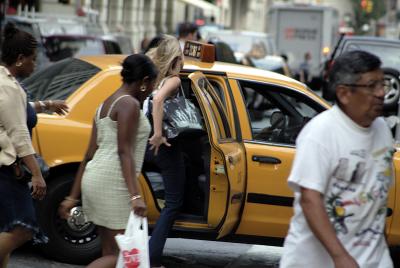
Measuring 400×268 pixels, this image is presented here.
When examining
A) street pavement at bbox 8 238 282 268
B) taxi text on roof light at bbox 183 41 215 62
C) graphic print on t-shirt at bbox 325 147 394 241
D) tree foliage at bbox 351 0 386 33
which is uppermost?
taxi text on roof light at bbox 183 41 215 62

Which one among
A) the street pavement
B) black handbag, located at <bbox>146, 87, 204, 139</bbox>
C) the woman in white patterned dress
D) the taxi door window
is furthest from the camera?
the street pavement

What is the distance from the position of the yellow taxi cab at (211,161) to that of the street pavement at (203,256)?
0.76ft

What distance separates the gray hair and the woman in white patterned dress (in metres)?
1.44

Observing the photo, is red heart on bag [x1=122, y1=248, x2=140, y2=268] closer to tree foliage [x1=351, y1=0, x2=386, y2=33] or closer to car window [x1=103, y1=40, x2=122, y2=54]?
car window [x1=103, y1=40, x2=122, y2=54]

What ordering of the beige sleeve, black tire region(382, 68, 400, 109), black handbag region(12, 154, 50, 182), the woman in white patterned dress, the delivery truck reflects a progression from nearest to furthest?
1. the woman in white patterned dress
2. the beige sleeve
3. black handbag region(12, 154, 50, 182)
4. black tire region(382, 68, 400, 109)
5. the delivery truck

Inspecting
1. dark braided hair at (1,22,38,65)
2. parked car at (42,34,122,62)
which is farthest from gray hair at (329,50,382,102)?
parked car at (42,34,122,62)

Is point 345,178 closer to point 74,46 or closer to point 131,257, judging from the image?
point 131,257

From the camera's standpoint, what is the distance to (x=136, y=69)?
5414 millimetres

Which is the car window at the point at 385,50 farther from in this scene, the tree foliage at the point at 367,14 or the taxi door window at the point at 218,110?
the tree foliage at the point at 367,14

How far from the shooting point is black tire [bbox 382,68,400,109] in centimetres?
1650

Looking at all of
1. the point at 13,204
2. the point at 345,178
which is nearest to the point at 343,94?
the point at 345,178

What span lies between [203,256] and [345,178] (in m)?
4.44

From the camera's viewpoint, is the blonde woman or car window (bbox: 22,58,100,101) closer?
the blonde woman

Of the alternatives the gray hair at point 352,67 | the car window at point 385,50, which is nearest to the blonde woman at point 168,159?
the gray hair at point 352,67
